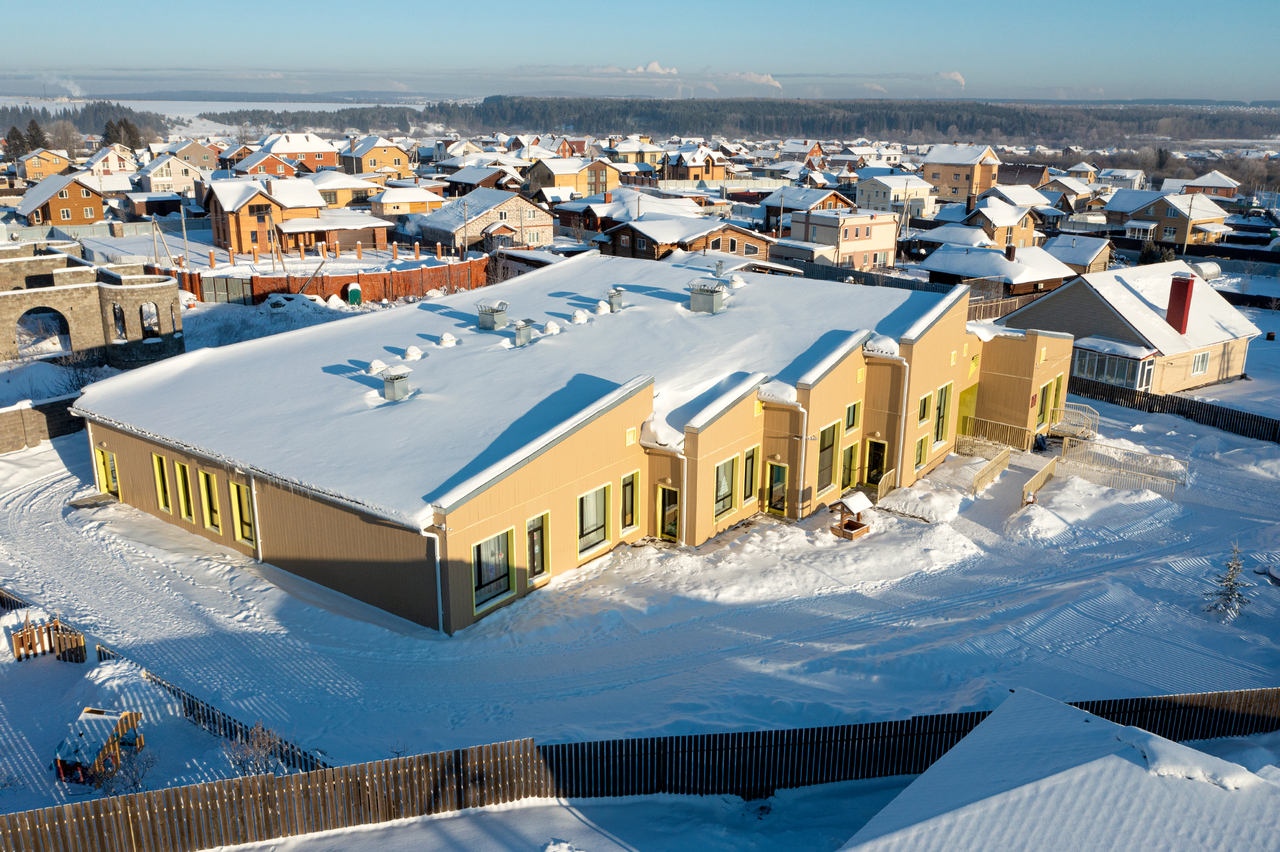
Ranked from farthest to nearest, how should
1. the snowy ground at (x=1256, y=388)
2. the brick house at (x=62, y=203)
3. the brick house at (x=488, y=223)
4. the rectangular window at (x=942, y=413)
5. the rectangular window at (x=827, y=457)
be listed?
the brick house at (x=62, y=203), the brick house at (x=488, y=223), the snowy ground at (x=1256, y=388), the rectangular window at (x=942, y=413), the rectangular window at (x=827, y=457)

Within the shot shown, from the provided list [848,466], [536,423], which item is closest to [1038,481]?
[848,466]

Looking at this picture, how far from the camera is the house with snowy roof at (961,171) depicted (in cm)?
10338

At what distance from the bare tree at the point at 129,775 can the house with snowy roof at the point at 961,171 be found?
103m

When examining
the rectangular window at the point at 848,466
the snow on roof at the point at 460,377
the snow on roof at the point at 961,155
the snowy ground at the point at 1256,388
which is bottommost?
the snowy ground at the point at 1256,388

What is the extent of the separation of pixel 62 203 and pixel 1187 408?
71.8 metres

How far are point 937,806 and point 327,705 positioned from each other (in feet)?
30.2

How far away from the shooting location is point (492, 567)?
56.0ft

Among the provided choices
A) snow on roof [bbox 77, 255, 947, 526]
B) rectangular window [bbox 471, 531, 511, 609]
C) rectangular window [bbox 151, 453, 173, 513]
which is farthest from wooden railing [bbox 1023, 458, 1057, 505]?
rectangular window [bbox 151, 453, 173, 513]

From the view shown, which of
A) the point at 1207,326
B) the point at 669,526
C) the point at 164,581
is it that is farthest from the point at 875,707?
the point at 1207,326

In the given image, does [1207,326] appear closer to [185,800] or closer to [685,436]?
[685,436]

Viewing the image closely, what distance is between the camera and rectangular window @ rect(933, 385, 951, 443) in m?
25.9

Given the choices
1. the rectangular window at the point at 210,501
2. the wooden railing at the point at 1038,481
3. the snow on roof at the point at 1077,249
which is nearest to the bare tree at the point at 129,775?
the rectangular window at the point at 210,501

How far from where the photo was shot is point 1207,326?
36.4 metres

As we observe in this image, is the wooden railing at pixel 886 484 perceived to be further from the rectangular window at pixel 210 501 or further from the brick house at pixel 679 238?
the brick house at pixel 679 238
